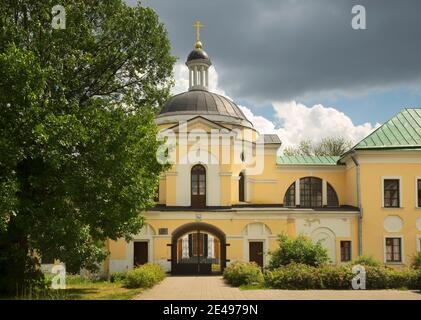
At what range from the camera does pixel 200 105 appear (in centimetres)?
4100

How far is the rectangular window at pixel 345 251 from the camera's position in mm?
35219

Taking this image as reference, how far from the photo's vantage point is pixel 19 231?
20703 millimetres

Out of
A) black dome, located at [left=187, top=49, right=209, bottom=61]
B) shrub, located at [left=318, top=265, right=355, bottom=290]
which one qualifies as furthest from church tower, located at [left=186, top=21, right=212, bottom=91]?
shrub, located at [left=318, top=265, right=355, bottom=290]

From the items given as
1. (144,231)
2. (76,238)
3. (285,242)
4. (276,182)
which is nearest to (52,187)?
(76,238)

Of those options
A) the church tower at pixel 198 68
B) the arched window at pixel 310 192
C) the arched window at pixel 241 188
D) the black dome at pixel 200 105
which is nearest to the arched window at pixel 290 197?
the arched window at pixel 310 192

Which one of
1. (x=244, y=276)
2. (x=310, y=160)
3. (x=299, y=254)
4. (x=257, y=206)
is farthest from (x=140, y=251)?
(x=310, y=160)

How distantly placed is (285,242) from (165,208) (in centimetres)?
974

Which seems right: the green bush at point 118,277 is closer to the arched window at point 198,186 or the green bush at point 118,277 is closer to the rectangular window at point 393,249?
the arched window at point 198,186

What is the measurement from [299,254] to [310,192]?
13511 millimetres

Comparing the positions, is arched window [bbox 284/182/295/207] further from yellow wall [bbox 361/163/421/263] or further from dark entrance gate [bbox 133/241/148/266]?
dark entrance gate [bbox 133/241/148/266]

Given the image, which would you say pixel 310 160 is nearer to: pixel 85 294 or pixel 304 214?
pixel 304 214

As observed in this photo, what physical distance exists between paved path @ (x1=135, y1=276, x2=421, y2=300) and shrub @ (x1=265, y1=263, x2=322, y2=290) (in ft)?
3.29

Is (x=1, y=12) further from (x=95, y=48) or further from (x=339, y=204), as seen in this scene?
(x=339, y=204)

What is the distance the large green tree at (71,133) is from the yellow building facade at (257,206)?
36.2 feet
